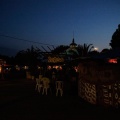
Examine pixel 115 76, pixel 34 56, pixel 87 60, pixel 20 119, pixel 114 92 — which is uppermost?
pixel 34 56

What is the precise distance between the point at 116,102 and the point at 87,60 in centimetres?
313

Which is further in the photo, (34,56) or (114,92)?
(34,56)

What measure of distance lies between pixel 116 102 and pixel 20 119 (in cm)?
422

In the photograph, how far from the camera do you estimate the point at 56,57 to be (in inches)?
983

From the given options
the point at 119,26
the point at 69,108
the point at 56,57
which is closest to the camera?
the point at 69,108

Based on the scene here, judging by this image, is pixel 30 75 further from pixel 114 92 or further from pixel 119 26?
pixel 114 92

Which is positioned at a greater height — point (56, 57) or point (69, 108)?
point (56, 57)

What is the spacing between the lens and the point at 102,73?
11180 millimetres

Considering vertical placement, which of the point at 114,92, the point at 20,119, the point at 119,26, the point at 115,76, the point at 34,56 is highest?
the point at 119,26

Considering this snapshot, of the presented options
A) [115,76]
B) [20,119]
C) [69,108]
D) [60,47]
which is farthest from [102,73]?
[60,47]

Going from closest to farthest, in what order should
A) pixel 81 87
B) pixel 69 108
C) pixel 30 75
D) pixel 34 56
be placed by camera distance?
pixel 69 108 < pixel 81 87 < pixel 30 75 < pixel 34 56

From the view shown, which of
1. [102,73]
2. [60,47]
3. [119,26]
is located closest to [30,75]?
[119,26]

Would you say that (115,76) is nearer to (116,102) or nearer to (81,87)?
(116,102)

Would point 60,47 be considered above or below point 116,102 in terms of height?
above
